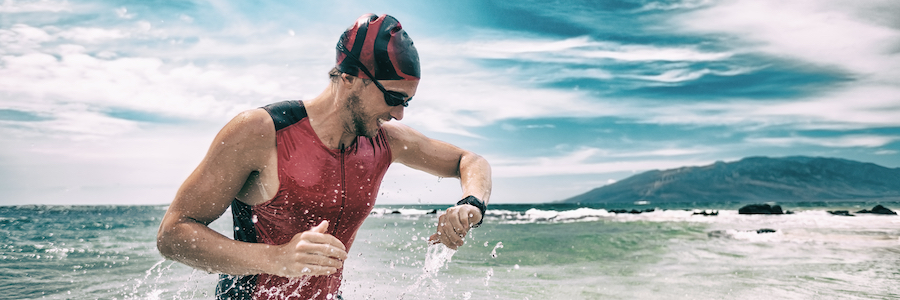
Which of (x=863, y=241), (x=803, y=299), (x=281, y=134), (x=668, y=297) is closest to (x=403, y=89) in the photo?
(x=281, y=134)

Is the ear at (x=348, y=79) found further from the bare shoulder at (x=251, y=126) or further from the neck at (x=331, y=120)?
the bare shoulder at (x=251, y=126)

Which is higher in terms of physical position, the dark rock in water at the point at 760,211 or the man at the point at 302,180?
the man at the point at 302,180

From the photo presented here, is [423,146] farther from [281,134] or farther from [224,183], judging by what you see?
[224,183]

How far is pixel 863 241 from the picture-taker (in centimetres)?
1498

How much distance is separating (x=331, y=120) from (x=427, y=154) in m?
0.72

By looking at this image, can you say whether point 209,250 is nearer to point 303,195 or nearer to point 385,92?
point 303,195

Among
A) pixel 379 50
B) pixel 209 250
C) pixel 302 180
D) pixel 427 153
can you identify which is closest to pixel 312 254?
pixel 209 250

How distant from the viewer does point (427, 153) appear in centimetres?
261

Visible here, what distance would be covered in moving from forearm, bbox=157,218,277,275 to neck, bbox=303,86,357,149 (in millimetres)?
491

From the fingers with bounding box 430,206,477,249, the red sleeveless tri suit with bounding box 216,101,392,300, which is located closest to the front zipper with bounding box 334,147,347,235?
the red sleeveless tri suit with bounding box 216,101,392,300

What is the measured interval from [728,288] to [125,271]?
10.7 meters

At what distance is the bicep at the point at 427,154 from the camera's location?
254 centimetres

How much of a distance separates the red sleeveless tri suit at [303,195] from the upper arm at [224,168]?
0.23 feet

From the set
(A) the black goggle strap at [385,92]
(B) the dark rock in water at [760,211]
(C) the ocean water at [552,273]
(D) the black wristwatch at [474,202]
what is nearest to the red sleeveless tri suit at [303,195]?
(A) the black goggle strap at [385,92]
